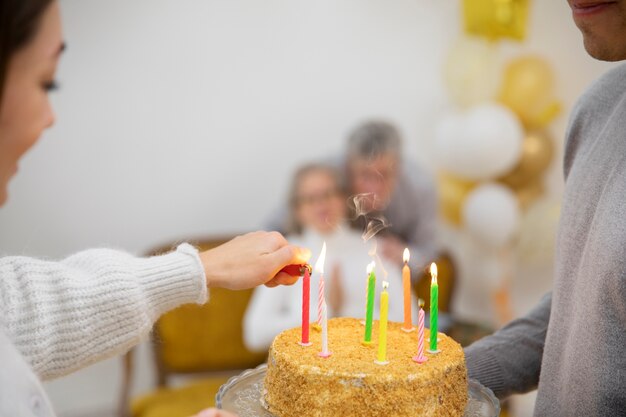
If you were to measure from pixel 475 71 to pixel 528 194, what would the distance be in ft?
2.37

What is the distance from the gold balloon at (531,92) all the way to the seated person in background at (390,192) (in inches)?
22.4

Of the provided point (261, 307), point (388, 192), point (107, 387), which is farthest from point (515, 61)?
point (107, 387)

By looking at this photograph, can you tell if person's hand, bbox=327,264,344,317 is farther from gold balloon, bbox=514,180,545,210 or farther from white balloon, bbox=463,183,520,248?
gold balloon, bbox=514,180,545,210

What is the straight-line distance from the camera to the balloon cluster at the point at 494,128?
3.46m

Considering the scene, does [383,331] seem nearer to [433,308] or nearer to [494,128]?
[433,308]

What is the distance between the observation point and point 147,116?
376 cm

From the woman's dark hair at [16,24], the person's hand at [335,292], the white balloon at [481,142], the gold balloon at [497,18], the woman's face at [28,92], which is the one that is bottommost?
the person's hand at [335,292]

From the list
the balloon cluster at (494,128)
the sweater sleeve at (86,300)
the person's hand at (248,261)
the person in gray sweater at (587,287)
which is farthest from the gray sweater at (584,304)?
the balloon cluster at (494,128)

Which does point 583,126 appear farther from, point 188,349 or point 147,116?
point 147,116

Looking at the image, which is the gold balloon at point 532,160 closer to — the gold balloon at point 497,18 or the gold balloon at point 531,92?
the gold balloon at point 531,92

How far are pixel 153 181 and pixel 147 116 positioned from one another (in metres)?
0.34

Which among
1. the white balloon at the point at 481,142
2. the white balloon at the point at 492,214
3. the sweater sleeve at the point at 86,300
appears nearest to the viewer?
the sweater sleeve at the point at 86,300

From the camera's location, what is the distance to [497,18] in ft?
11.0

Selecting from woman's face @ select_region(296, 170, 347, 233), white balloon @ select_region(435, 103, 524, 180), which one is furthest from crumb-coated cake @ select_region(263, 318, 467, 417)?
white balloon @ select_region(435, 103, 524, 180)
